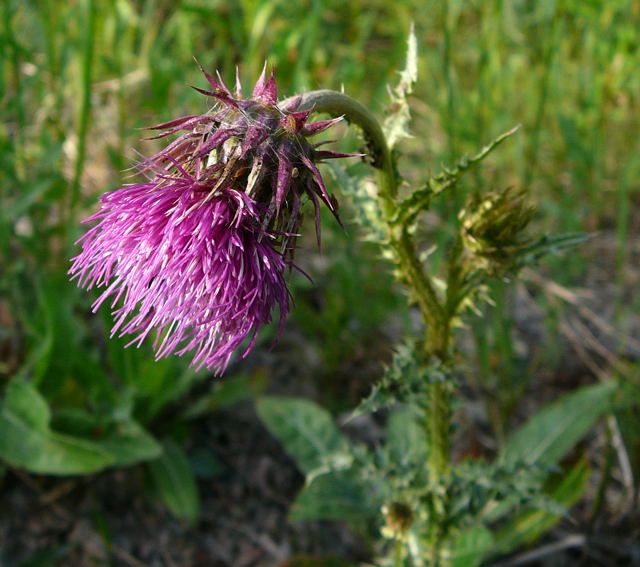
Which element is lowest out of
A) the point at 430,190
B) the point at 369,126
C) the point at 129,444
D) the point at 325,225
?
the point at 129,444

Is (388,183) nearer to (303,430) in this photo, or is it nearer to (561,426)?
(303,430)

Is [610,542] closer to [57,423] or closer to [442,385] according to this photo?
[442,385]

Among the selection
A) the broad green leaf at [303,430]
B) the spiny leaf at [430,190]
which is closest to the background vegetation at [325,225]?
the broad green leaf at [303,430]

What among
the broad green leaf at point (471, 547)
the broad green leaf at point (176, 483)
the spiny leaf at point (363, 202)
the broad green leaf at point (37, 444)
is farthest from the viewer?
the broad green leaf at point (176, 483)

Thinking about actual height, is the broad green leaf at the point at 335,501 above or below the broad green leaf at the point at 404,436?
below

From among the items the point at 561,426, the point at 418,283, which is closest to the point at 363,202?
the point at 418,283

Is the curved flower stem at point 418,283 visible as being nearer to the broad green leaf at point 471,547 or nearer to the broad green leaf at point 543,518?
the broad green leaf at point 471,547
